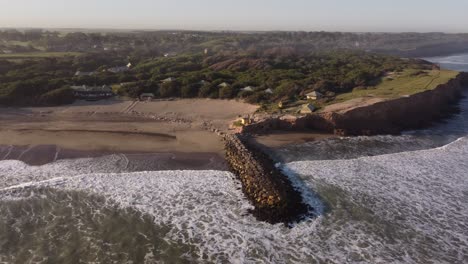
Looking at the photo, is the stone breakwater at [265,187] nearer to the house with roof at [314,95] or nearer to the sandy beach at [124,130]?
the sandy beach at [124,130]

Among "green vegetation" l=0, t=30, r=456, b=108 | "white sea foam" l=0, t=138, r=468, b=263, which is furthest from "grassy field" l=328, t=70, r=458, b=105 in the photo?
"white sea foam" l=0, t=138, r=468, b=263

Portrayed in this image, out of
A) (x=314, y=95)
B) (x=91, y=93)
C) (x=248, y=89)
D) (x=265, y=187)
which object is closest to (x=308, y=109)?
(x=314, y=95)

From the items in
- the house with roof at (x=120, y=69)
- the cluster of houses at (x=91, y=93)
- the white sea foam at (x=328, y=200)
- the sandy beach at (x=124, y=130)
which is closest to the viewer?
the white sea foam at (x=328, y=200)

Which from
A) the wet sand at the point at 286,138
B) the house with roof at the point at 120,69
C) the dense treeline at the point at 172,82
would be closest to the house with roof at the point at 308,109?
the wet sand at the point at 286,138

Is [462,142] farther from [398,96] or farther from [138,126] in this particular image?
[138,126]

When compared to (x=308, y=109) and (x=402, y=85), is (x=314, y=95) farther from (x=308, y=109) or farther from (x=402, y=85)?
(x=402, y=85)
